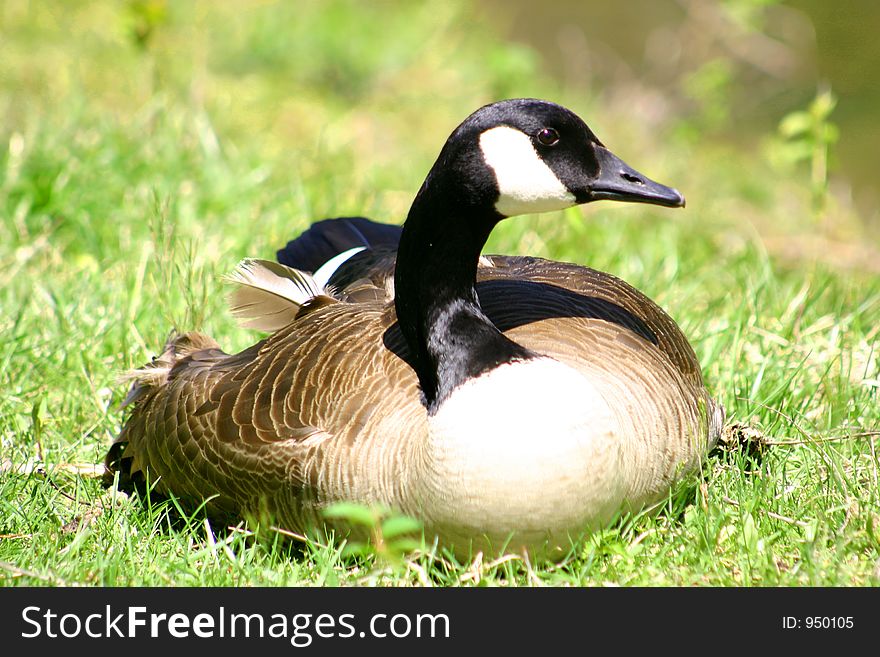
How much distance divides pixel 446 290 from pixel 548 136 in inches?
22.2

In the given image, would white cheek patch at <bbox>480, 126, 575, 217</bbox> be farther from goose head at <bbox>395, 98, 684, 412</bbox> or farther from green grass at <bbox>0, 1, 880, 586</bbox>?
green grass at <bbox>0, 1, 880, 586</bbox>

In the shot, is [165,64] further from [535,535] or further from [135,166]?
[535,535]

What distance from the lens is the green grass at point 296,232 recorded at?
10.9 feet

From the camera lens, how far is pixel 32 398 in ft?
14.8

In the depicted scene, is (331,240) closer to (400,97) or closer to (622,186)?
(622,186)

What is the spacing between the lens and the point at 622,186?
3.24 meters

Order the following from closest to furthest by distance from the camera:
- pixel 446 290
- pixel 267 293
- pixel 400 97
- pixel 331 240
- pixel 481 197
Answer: pixel 481 197
pixel 446 290
pixel 267 293
pixel 331 240
pixel 400 97

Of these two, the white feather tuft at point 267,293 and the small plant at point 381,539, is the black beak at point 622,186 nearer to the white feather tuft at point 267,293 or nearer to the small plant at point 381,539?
the small plant at point 381,539

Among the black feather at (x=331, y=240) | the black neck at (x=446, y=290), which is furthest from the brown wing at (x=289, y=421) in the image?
the black feather at (x=331, y=240)

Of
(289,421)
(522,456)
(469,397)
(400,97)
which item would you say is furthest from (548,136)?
(400,97)

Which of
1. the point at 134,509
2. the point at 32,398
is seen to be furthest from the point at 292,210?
the point at 134,509

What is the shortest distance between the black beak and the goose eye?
6.0 inches
